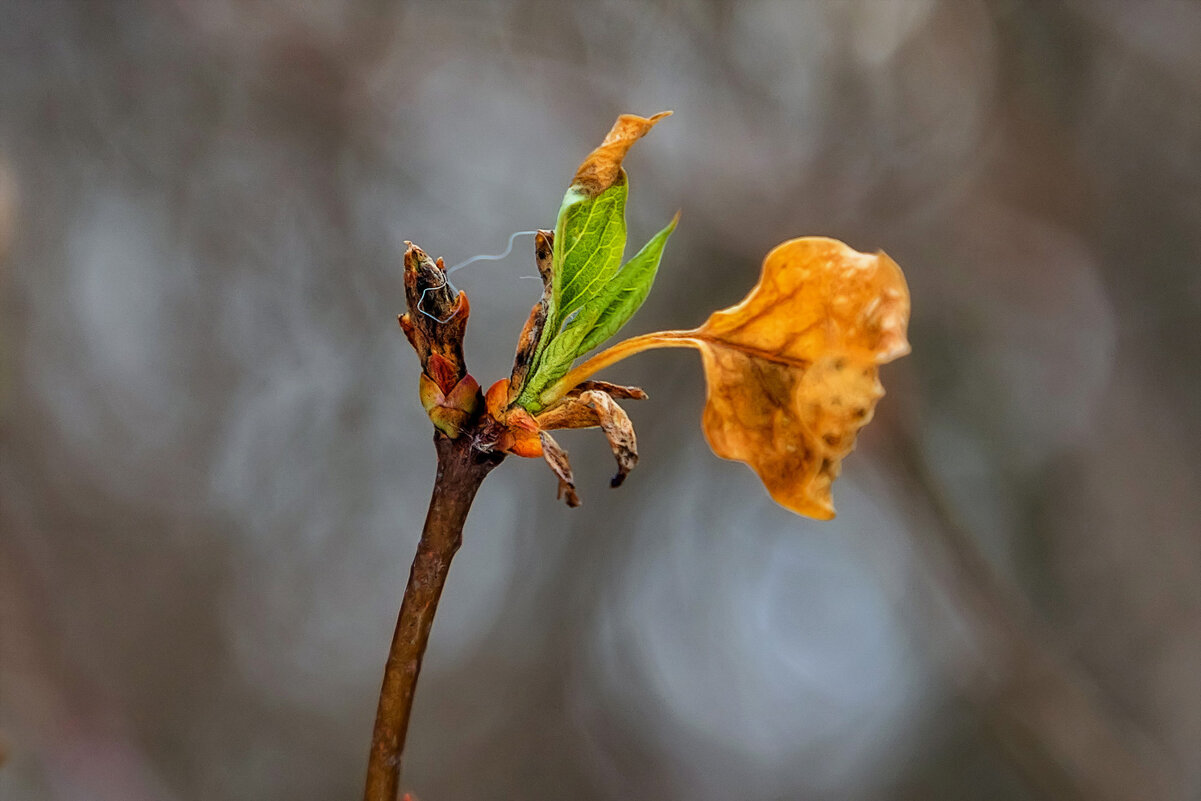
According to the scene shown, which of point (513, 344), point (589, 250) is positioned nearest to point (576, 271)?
point (589, 250)

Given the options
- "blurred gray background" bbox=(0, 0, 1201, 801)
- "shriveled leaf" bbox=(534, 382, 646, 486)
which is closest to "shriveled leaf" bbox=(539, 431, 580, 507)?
"shriveled leaf" bbox=(534, 382, 646, 486)

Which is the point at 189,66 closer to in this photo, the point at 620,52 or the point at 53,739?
the point at 620,52

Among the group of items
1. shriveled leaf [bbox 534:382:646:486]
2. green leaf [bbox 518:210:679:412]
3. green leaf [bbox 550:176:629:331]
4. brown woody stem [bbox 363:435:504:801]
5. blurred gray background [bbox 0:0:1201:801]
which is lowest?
brown woody stem [bbox 363:435:504:801]

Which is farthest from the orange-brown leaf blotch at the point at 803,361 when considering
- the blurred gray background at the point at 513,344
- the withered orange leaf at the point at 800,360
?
the blurred gray background at the point at 513,344

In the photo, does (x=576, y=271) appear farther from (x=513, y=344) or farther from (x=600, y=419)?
(x=513, y=344)

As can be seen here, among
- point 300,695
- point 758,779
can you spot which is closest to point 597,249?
point 300,695

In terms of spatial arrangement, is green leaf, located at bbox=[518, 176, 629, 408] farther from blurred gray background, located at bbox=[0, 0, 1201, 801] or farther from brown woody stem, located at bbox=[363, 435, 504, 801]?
blurred gray background, located at bbox=[0, 0, 1201, 801]
